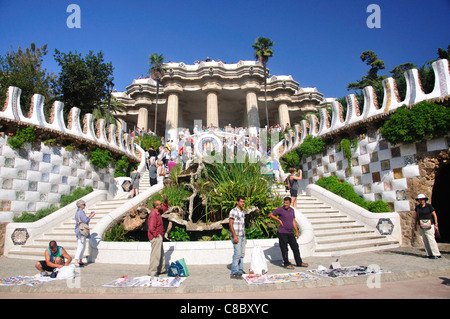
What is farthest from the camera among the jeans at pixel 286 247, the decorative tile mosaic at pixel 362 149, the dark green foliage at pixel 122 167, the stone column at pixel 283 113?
the stone column at pixel 283 113

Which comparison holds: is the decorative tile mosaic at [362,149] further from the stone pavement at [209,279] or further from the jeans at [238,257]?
the jeans at [238,257]

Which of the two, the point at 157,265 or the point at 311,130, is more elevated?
the point at 311,130

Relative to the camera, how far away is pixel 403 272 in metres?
5.64

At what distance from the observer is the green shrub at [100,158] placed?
48.0 feet

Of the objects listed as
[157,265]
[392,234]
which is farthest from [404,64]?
[157,265]

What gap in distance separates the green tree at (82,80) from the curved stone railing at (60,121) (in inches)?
325

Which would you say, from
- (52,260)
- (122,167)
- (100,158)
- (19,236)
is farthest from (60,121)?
(52,260)

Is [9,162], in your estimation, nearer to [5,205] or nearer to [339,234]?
[5,205]

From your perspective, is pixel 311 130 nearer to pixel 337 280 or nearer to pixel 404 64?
pixel 337 280

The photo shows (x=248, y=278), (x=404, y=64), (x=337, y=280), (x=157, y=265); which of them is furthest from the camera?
(x=404, y=64)

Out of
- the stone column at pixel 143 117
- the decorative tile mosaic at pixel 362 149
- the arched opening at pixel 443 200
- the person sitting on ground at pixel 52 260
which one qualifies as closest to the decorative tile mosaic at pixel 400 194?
the decorative tile mosaic at pixel 362 149

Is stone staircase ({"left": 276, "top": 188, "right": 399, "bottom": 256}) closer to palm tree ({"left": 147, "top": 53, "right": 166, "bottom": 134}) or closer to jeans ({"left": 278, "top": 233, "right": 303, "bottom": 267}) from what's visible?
jeans ({"left": 278, "top": 233, "right": 303, "bottom": 267})

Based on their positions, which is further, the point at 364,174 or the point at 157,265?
the point at 364,174
